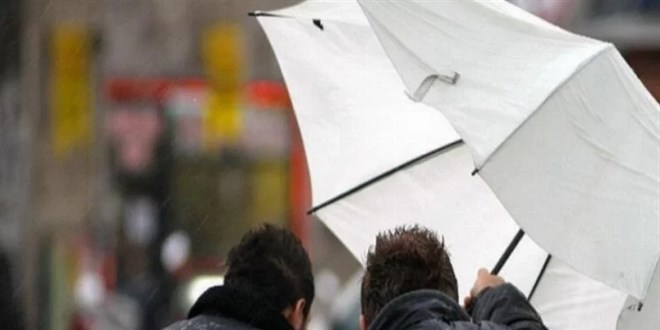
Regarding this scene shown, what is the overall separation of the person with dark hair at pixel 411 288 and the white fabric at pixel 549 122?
483mm

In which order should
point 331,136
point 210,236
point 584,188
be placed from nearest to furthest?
point 584,188 → point 331,136 → point 210,236

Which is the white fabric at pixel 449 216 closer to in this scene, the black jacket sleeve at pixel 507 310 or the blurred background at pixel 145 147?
the black jacket sleeve at pixel 507 310

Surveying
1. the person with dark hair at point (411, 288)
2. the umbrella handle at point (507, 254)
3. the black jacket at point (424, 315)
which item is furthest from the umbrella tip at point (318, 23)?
the black jacket at point (424, 315)

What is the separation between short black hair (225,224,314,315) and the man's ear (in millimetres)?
10

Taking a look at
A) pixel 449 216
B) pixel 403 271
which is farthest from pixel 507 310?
pixel 449 216

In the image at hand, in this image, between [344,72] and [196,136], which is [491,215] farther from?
[196,136]

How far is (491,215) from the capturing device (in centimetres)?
509

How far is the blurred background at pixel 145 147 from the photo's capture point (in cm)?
1748

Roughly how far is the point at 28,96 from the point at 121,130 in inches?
73.6

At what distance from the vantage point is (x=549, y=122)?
4176mm

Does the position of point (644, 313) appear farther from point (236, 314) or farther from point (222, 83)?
point (222, 83)

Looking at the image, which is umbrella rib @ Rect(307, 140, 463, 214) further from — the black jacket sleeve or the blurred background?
the blurred background

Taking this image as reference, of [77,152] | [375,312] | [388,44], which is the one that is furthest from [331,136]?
[77,152]

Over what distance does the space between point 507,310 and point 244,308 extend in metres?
0.59
